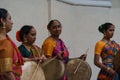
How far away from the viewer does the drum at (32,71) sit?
3568 mm

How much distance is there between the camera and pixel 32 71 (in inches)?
144

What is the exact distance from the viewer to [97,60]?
4402mm

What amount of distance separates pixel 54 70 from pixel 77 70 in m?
0.52

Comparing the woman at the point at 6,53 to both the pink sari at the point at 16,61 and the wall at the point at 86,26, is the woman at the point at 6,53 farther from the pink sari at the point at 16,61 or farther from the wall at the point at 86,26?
the wall at the point at 86,26

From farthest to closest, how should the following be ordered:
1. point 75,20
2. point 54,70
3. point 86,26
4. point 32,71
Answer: point 86,26 → point 75,20 → point 54,70 → point 32,71

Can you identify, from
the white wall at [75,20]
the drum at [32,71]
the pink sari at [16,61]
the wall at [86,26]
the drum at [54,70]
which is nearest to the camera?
the pink sari at [16,61]

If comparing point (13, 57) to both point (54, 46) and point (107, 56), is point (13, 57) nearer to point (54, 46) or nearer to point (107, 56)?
point (54, 46)

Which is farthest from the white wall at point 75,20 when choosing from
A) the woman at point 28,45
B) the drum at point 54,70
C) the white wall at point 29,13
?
the drum at point 54,70

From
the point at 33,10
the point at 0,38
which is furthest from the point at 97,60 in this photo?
the point at 0,38

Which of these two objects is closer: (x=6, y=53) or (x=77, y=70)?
(x=6, y=53)

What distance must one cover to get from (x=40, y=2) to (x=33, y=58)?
1755 mm

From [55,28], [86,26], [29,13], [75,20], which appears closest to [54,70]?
[55,28]

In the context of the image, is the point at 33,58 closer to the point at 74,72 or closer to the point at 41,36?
the point at 74,72

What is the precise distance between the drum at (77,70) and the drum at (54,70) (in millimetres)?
370
